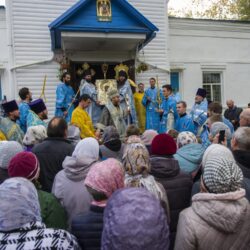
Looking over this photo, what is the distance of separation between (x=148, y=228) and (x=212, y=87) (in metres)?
14.6

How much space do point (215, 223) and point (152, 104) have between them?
8749 millimetres

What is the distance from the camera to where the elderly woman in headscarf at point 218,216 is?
2.12 m

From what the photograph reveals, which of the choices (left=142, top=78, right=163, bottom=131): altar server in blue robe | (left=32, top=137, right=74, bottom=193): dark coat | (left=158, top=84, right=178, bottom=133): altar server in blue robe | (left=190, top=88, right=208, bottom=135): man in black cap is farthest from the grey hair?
(left=142, top=78, right=163, bottom=131): altar server in blue robe

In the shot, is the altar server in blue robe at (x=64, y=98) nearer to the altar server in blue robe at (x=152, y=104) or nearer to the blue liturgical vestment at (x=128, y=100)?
the blue liturgical vestment at (x=128, y=100)

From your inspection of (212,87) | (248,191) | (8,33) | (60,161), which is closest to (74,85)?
(8,33)

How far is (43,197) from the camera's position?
106 inches

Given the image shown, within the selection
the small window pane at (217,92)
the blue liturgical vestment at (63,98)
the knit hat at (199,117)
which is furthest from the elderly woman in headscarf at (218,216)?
the small window pane at (217,92)

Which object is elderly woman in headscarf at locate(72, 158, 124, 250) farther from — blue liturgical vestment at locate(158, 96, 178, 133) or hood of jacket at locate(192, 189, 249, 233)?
blue liturgical vestment at locate(158, 96, 178, 133)

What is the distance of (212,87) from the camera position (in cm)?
1566

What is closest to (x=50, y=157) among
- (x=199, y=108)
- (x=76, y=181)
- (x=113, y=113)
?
(x=76, y=181)

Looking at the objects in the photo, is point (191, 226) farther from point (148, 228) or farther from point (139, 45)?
point (139, 45)

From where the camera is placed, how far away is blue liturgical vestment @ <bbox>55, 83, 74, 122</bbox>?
1030 centimetres

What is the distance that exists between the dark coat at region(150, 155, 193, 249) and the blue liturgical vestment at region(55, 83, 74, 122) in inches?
296

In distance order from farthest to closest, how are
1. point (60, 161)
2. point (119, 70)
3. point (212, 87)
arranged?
point (212, 87), point (119, 70), point (60, 161)
